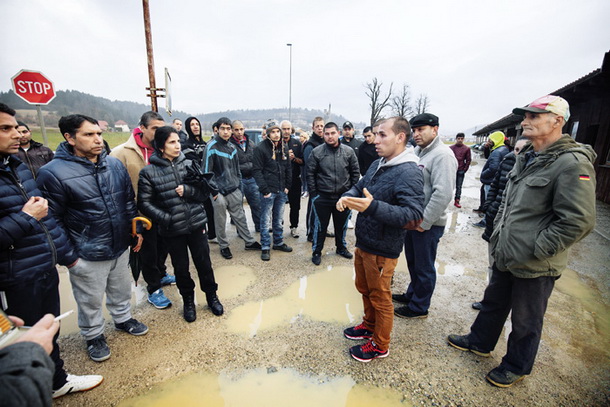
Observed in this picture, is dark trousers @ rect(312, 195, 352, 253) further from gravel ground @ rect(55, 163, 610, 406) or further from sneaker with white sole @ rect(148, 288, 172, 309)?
sneaker with white sole @ rect(148, 288, 172, 309)

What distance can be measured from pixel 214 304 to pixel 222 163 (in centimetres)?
220

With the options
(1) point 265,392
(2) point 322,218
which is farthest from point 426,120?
(1) point 265,392

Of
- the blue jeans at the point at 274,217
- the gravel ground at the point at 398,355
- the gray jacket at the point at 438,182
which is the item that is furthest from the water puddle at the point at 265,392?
the blue jeans at the point at 274,217

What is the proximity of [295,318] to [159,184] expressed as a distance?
2.05 meters

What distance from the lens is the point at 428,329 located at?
113 inches

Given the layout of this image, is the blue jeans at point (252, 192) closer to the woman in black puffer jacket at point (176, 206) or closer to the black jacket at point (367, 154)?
the woman in black puffer jacket at point (176, 206)

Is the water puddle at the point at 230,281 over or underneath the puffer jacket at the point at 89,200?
underneath

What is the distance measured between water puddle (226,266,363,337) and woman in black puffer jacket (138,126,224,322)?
14.1 inches

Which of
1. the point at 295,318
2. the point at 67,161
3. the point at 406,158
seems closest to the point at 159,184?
the point at 67,161

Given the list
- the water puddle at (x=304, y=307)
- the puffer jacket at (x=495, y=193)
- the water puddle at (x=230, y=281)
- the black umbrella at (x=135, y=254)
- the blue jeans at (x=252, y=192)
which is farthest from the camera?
the blue jeans at (x=252, y=192)

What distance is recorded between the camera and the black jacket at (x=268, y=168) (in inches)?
180

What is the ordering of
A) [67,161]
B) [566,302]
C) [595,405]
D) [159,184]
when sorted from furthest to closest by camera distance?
[566,302], [159,184], [67,161], [595,405]

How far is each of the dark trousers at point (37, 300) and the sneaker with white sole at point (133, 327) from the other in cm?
67

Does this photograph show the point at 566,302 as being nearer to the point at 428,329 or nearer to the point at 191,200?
the point at 428,329
